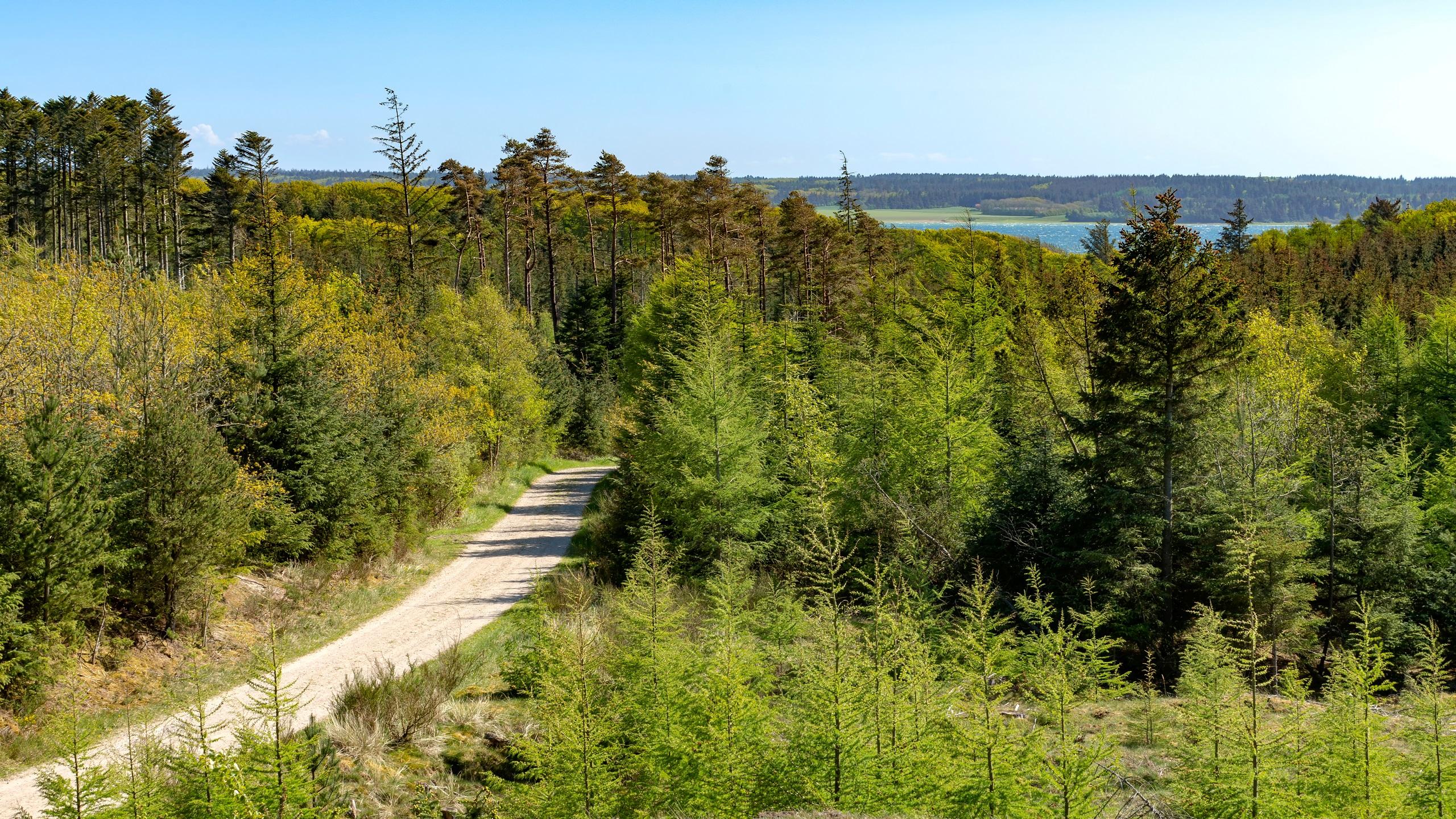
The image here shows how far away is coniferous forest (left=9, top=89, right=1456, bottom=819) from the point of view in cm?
897

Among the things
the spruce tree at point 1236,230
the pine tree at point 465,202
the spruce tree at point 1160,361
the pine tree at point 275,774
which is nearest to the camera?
the pine tree at point 275,774

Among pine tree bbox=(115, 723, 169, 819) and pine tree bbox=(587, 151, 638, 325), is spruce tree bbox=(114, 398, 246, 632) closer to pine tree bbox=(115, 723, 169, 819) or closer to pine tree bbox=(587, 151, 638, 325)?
pine tree bbox=(115, 723, 169, 819)

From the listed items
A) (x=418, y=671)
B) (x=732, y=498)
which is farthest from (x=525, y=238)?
(x=418, y=671)

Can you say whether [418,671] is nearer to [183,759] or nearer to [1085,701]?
[183,759]

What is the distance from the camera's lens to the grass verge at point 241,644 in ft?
44.0

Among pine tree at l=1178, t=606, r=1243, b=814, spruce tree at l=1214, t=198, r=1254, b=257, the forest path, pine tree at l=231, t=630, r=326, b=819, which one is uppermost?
spruce tree at l=1214, t=198, r=1254, b=257

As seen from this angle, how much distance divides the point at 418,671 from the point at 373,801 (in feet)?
15.0

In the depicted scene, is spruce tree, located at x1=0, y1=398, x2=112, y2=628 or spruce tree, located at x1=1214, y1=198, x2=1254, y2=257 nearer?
spruce tree, located at x1=0, y1=398, x2=112, y2=628

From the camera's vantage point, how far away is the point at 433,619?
2103 cm

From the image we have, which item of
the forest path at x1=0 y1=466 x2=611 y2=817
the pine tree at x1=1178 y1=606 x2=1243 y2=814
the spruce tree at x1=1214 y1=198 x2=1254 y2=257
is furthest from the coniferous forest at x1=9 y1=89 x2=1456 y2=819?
the spruce tree at x1=1214 y1=198 x2=1254 y2=257

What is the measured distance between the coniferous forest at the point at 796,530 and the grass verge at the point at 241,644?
447 mm

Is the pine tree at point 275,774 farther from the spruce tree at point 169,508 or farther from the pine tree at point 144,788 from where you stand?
the spruce tree at point 169,508

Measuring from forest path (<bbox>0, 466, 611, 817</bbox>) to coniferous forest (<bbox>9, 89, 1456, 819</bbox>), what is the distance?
721 mm

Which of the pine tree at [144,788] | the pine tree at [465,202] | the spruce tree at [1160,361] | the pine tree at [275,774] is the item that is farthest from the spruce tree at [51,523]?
the pine tree at [465,202]
